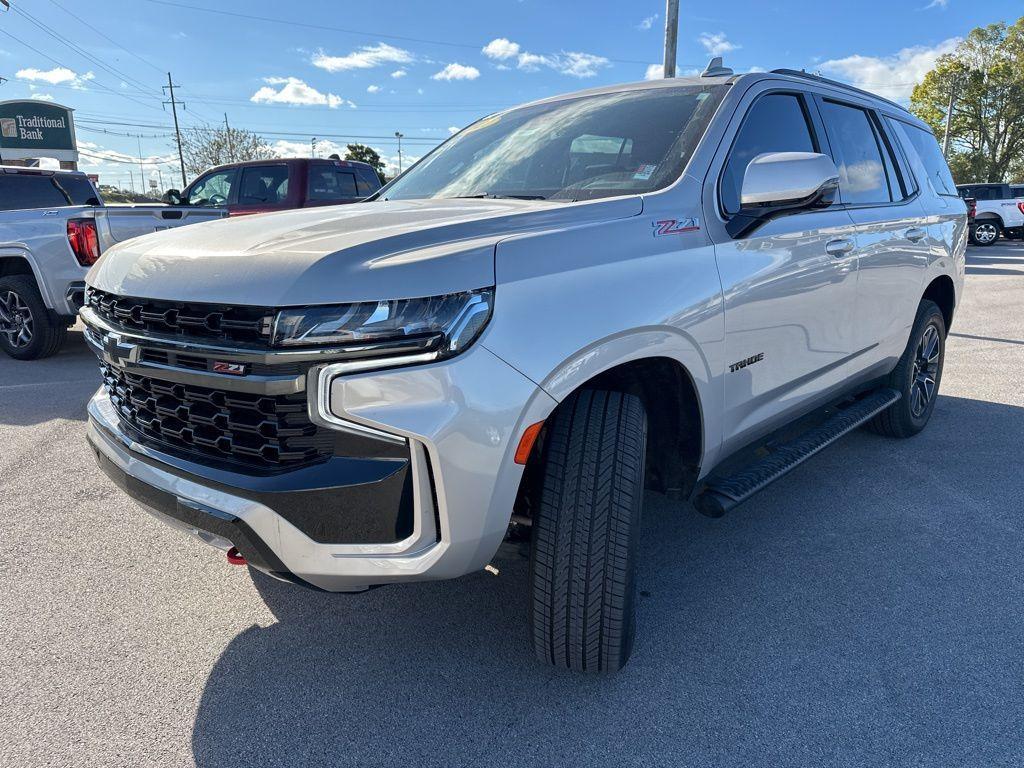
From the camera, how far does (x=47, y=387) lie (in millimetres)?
5883

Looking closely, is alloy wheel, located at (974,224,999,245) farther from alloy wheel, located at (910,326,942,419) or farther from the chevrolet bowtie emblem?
the chevrolet bowtie emblem

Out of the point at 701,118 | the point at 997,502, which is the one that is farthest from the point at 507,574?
the point at 997,502

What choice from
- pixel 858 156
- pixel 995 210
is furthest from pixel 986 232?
pixel 858 156

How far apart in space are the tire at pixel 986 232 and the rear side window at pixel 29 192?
2405 centimetres

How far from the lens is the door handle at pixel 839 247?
3062 millimetres

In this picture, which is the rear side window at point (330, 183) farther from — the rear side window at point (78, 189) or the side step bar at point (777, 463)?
the side step bar at point (777, 463)

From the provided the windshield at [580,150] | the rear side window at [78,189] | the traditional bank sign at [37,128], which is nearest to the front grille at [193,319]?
the windshield at [580,150]

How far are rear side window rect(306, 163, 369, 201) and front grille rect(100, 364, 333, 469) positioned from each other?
8005 mm

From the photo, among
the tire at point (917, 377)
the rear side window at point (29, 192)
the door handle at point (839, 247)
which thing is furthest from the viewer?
the rear side window at point (29, 192)

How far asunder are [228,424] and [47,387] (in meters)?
5.02

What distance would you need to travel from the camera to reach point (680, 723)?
207cm

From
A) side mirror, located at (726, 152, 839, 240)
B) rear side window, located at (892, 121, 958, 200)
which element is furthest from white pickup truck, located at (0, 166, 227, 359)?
rear side window, located at (892, 121, 958, 200)

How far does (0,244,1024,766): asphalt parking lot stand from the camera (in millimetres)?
2002

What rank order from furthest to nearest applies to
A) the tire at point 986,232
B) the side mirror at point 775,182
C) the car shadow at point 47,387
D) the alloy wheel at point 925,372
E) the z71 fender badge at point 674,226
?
1. the tire at point 986,232
2. the car shadow at point 47,387
3. the alloy wheel at point 925,372
4. the side mirror at point 775,182
5. the z71 fender badge at point 674,226
